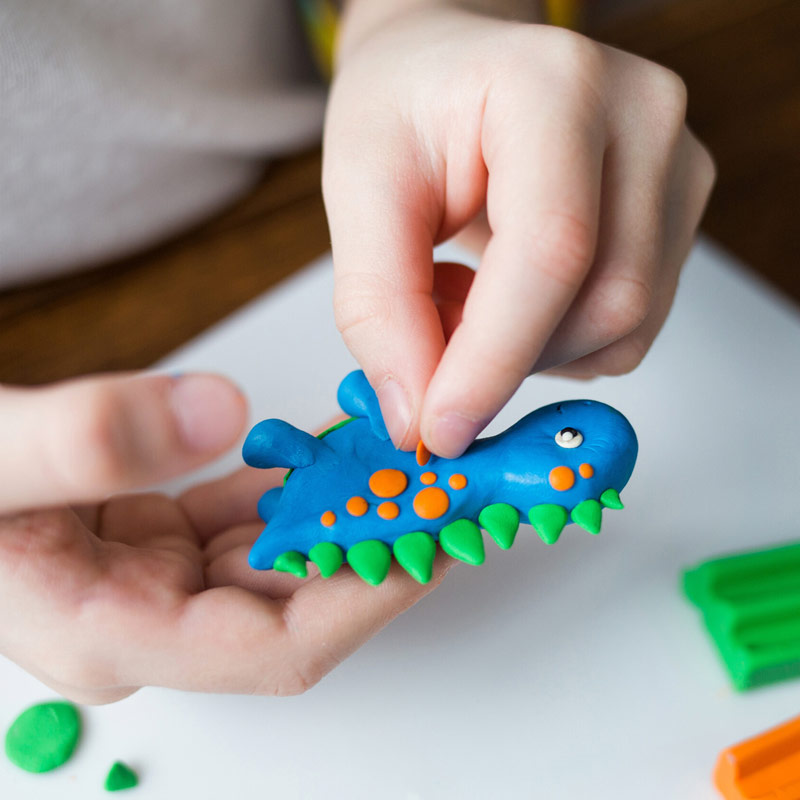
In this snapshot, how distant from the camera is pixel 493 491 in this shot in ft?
1.45

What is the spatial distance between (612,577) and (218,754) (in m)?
0.26

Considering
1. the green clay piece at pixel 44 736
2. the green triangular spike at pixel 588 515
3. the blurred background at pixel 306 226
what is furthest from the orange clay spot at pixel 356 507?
the blurred background at pixel 306 226

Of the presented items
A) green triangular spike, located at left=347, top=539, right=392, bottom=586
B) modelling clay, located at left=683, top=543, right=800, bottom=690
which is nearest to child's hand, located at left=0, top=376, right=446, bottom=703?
green triangular spike, located at left=347, top=539, right=392, bottom=586

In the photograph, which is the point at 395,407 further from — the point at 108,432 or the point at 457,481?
the point at 108,432

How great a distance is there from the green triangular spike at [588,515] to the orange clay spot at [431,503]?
6cm

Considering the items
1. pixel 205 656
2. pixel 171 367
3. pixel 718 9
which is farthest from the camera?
pixel 718 9

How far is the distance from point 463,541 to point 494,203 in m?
0.16

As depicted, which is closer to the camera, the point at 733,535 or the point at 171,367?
the point at 733,535

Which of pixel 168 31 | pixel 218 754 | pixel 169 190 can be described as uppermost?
pixel 168 31

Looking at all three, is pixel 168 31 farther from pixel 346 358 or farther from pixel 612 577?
pixel 612 577

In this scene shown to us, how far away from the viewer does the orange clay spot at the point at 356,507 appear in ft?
1.41

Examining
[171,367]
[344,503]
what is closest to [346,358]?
[171,367]

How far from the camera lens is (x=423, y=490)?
1.44ft

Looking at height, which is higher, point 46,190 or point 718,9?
point 718,9
